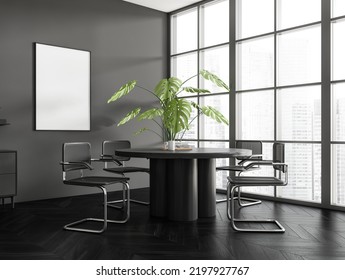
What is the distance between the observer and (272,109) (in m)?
5.40

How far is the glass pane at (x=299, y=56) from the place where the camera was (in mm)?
4863

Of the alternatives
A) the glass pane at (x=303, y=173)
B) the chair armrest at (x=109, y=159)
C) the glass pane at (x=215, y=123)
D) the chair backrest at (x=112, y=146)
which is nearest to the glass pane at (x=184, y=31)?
the glass pane at (x=215, y=123)

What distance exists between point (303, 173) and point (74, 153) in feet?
10.5

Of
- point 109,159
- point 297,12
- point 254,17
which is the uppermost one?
point 254,17

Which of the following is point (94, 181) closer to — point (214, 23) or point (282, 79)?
point (282, 79)

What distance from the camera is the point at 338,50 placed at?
4.62m

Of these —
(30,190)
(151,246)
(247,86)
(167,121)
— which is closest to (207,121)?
(247,86)

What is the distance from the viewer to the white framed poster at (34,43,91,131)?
5.18 m

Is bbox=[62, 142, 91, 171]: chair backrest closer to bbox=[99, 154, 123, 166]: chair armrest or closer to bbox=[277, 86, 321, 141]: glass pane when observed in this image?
bbox=[99, 154, 123, 166]: chair armrest

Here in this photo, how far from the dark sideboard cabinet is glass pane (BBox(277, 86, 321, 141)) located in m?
3.82

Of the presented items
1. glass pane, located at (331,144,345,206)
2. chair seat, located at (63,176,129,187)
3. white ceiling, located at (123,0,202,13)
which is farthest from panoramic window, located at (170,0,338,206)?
chair seat, located at (63,176,129,187)

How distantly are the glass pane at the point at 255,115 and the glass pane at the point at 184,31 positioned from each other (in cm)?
154

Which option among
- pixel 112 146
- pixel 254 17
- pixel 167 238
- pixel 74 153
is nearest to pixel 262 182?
pixel 167 238

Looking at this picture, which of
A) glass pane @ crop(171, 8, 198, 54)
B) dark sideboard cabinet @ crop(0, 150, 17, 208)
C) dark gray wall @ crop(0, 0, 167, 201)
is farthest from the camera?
glass pane @ crop(171, 8, 198, 54)
